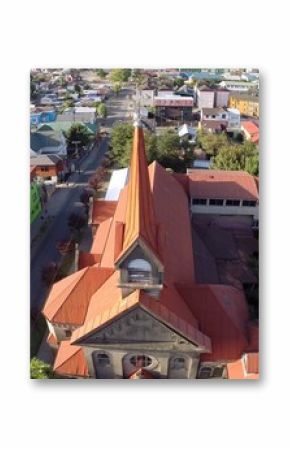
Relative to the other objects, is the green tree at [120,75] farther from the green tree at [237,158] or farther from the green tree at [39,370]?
the green tree at [39,370]

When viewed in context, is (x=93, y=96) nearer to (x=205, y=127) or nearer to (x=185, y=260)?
(x=185, y=260)

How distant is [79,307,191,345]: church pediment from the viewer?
27.9 feet

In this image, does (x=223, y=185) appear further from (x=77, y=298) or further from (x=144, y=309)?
(x=144, y=309)

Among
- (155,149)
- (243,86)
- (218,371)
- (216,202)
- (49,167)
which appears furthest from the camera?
(155,149)

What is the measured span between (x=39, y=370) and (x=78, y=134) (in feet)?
27.6

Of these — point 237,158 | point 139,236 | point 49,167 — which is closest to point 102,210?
point 49,167

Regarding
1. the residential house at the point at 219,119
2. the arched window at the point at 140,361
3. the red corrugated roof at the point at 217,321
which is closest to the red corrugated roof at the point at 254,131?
the residential house at the point at 219,119

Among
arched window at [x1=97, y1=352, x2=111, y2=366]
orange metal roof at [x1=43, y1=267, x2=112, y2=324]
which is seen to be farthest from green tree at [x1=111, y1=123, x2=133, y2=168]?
arched window at [x1=97, y1=352, x2=111, y2=366]

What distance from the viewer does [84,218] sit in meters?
15.2

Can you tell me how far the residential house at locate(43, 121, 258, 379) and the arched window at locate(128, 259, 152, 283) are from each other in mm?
19

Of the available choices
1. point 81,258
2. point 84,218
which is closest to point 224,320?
point 81,258

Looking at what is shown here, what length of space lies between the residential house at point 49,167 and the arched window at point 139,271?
17.3 ft

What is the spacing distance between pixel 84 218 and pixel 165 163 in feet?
16.1

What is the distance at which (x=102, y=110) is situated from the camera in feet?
47.3
